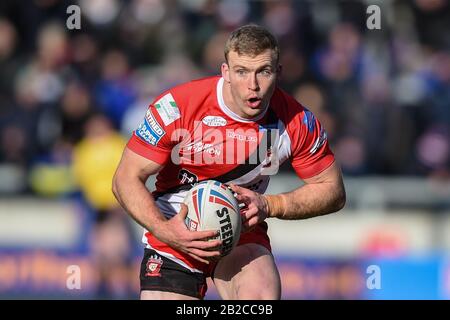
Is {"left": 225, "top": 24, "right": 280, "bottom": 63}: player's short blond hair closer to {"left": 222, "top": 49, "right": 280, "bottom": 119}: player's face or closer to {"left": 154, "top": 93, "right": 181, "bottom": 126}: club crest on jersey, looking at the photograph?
{"left": 222, "top": 49, "right": 280, "bottom": 119}: player's face

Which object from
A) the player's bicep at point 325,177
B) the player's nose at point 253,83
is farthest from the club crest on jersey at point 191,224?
the player's bicep at point 325,177

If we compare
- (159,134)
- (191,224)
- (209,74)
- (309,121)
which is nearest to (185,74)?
(209,74)

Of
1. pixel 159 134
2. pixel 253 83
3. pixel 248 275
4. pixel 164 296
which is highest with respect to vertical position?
pixel 253 83

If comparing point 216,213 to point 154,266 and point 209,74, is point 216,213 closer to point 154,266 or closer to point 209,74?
point 154,266

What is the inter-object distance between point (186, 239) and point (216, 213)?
278 mm

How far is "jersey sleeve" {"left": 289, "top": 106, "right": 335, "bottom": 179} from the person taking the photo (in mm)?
7605

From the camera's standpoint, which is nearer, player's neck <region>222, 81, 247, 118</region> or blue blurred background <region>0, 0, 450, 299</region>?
player's neck <region>222, 81, 247, 118</region>

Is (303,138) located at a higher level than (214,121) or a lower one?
lower

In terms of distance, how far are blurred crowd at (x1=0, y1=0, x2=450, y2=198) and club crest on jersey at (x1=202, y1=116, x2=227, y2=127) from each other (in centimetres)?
537

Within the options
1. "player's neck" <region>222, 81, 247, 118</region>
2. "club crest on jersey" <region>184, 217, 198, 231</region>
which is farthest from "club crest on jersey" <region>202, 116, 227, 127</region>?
"club crest on jersey" <region>184, 217, 198, 231</region>

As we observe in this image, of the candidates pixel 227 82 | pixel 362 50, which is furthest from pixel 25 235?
pixel 227 82

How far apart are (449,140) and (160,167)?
7.21 meters

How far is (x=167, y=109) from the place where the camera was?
741 centimetres

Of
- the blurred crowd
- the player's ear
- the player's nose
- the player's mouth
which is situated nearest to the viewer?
the player's nose
